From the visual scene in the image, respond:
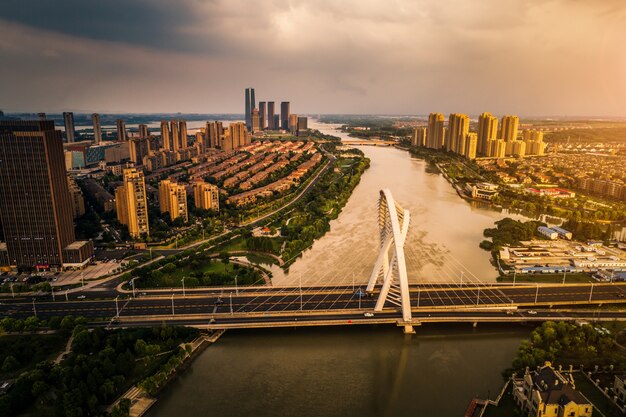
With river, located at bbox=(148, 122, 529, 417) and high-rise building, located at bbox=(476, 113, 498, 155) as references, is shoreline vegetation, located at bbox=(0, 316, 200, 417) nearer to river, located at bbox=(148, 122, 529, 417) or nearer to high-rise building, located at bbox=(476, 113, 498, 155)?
river, located at bbox=(148, 122, 529, 417)

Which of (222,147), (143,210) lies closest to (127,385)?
(143,210)

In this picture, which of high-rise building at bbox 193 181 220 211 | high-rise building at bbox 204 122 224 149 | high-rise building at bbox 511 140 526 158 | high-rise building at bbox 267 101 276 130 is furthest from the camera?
high-rise building at bbox 267 101 276 130

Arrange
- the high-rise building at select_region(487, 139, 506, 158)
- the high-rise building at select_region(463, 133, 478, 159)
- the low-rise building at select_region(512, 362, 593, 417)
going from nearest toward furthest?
the low-rise building at select_region(512, 362, 593, 417)
the high-rise building at select_region(463, 133, 478, 159)
the high-rise building at select_region(487, 139, 506, 158)

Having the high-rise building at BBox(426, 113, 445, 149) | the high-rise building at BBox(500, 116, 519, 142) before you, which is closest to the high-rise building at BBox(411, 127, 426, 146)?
the high-rise building at BBox(426, 113, 445, 149)

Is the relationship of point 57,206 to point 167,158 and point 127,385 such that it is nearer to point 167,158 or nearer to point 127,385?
point 127,385

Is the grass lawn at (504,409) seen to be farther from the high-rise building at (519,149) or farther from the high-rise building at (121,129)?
the high-rise building at (121,129)

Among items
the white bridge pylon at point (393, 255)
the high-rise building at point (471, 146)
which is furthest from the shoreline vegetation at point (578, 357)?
the high-rise building at point (471, 146)
